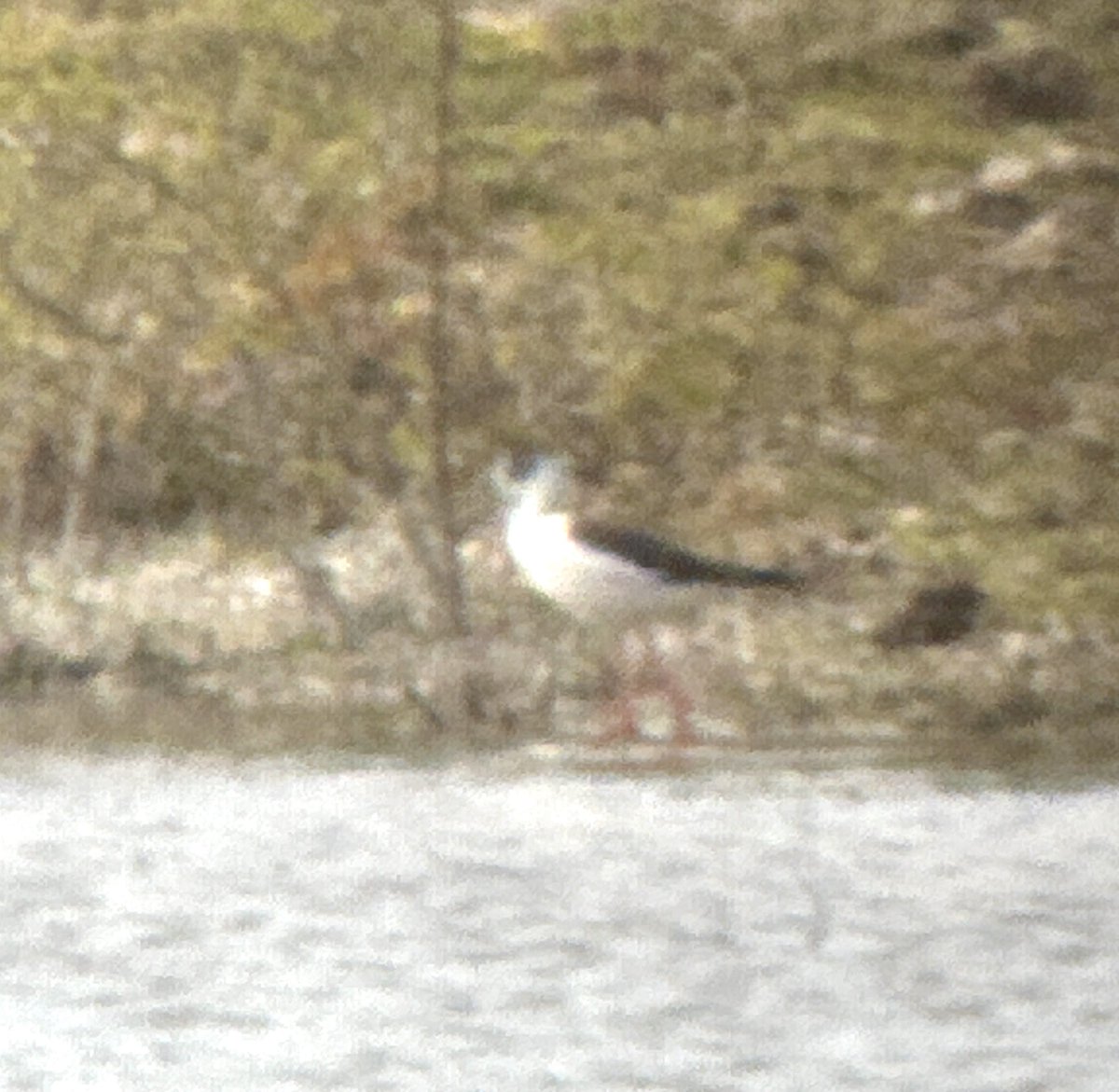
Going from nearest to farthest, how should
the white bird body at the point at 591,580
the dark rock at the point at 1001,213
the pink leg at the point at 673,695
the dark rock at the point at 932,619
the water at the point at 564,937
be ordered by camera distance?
1. the water at the point at 564,937
2. the pink leg at the point at 673,695
3. the white bird body at the point at 591,580
4. the dark rock at the point at 1001,213
5. the dark rock at the point at 932,619

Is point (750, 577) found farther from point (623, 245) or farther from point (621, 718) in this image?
point (623, 245)

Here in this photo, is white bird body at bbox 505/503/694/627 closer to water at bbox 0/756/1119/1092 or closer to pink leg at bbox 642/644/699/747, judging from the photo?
pink leg at bbox 642/644/699/747

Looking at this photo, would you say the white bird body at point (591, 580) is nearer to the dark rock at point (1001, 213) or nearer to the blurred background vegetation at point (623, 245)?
the blurred background vegetation at point (623, 245)

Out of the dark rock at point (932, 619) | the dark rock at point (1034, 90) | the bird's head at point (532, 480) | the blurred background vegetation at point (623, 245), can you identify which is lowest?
the dark rock at point (932, 619)

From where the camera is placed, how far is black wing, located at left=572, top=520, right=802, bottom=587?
46.4 ft

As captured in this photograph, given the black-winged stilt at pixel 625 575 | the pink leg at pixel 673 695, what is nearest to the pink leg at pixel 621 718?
the black-winged stilt at pixel 625 575

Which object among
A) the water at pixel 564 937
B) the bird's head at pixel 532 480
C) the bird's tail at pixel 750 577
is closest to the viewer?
the water at pixel 564 937

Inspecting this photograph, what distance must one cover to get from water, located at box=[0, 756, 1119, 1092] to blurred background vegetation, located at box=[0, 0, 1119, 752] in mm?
3509

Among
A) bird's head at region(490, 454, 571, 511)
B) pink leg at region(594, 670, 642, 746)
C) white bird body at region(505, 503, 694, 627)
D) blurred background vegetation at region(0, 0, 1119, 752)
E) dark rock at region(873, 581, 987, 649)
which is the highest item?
blurred background vegetation at region(0, 0, 1119, 752)

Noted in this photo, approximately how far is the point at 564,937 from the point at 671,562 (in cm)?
649

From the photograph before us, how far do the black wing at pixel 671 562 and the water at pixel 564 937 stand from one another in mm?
3168

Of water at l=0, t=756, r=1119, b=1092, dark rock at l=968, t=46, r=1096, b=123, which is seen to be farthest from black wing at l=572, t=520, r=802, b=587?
water at l=0, t=756, r=1119, b=1092

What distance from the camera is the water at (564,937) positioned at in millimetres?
6668

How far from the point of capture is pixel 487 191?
14812 mm
